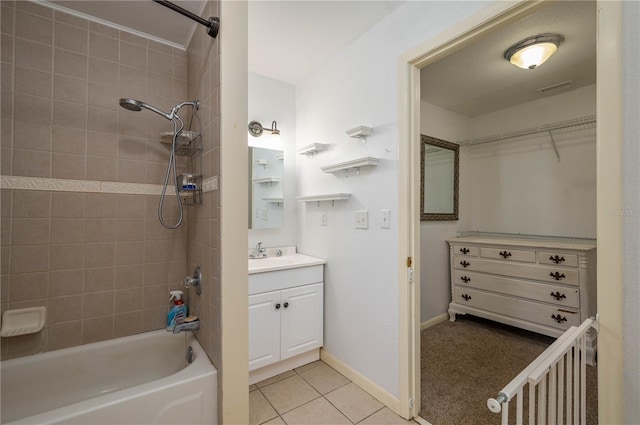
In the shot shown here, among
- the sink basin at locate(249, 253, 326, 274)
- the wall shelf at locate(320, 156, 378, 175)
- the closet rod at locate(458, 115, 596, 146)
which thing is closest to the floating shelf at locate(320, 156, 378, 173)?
the wall shelf at locate(320, 156, 378, 175)

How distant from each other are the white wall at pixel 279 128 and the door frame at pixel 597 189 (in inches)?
49.7

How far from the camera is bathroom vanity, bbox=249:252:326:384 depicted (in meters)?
1.96

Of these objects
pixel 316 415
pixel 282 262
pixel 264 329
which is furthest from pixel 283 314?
pixel 316 415

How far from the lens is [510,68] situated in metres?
2.36

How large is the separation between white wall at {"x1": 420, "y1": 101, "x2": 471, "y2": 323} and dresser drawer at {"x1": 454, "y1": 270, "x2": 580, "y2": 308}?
22cm

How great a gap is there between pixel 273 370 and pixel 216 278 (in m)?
1.18

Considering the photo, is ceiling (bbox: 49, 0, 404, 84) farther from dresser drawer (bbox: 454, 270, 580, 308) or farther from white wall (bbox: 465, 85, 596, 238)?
dresser drawer (bbox: 454, 270, 580, 308)

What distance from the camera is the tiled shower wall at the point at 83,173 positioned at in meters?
1.53

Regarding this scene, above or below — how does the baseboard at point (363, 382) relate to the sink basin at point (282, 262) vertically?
below

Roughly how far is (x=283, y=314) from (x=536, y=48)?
266 cm

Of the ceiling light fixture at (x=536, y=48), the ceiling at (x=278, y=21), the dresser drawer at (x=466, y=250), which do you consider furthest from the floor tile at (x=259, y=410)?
the ceiling light fixture at (x=536, y=48)

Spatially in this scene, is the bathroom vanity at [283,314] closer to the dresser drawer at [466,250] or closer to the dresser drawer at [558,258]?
the dresser drawer at [466,250]

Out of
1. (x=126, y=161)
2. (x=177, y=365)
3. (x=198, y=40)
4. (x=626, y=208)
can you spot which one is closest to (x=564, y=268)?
(x=626, y=208)

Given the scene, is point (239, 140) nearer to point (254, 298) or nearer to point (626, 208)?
point (254, 298)
